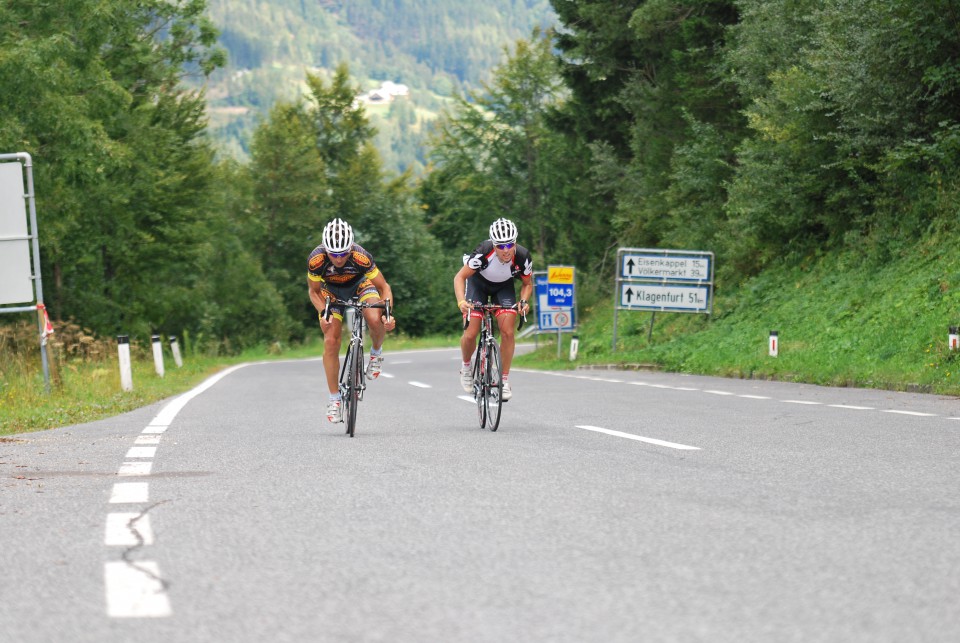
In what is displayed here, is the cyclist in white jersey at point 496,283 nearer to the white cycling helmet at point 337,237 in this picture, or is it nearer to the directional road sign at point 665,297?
the white cycling helmet at point 337,237

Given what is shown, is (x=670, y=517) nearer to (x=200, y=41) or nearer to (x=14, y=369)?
(x=14, y=369)

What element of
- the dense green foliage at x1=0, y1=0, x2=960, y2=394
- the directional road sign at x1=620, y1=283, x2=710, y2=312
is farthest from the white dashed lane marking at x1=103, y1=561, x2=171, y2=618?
the directional road sign at x1=620, y1=283, x2=710, y2=312

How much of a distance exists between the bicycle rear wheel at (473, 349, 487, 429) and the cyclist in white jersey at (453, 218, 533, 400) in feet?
0.37

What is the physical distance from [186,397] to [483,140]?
53223mm

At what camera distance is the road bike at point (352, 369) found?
1102cm

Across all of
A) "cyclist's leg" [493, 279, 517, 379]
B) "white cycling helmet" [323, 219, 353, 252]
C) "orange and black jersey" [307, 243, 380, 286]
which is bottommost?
"cyclist's leg" [493, 279, 517, 379]

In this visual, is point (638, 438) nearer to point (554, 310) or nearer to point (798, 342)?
point (798, 342)

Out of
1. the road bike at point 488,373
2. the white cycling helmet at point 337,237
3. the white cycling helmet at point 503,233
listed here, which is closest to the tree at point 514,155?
the road bike at point 488,373

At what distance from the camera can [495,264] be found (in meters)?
11.6

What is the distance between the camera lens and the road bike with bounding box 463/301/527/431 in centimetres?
1141

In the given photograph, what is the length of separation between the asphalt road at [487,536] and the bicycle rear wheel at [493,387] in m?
0.59

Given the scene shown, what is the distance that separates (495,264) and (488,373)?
1.03 m

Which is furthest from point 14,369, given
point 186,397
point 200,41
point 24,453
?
point 200,41

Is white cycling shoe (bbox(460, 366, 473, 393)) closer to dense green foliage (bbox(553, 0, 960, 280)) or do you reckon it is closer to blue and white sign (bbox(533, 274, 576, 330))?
dense green foliage (bbox(553, 0, 960, 280))
